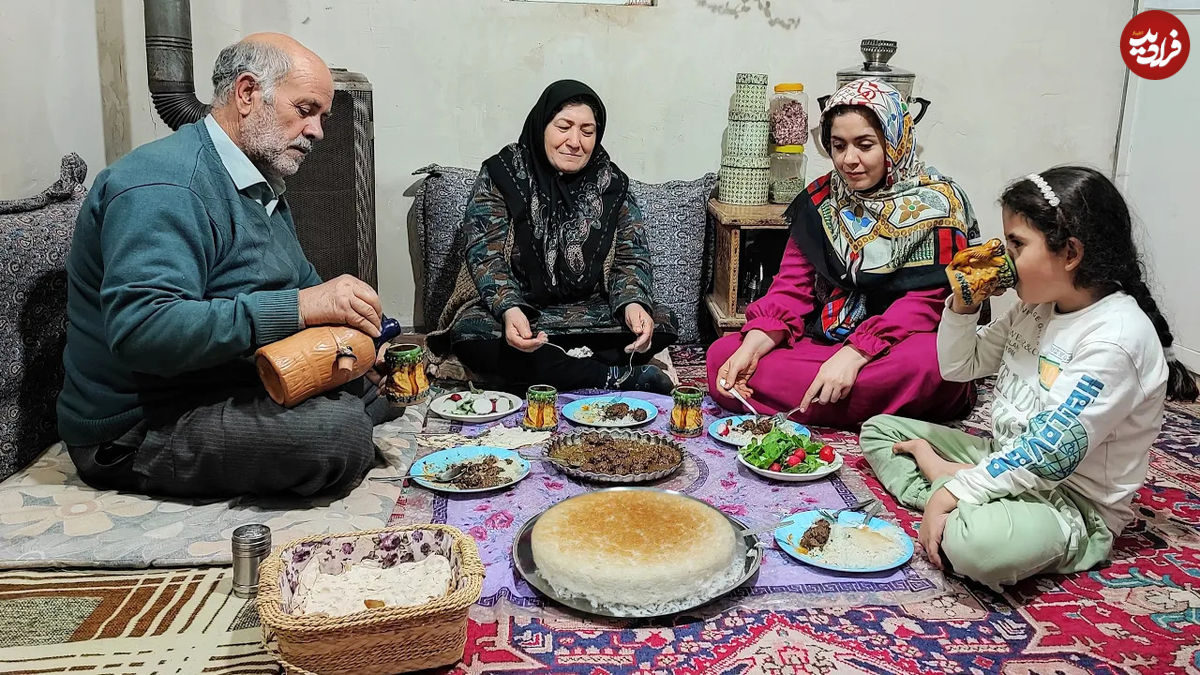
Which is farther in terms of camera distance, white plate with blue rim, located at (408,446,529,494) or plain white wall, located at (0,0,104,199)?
plain white wall, located at (0,0,104,199)

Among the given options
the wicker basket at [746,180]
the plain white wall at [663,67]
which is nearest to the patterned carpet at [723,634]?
the wicker basket at [746,180]

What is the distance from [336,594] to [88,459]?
106 cm

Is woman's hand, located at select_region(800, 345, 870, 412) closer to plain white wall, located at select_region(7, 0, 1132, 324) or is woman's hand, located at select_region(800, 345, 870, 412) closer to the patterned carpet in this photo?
the patterned carpet

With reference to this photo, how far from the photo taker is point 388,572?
1.86 metres

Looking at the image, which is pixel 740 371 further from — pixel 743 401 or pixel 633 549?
pixel 633 549

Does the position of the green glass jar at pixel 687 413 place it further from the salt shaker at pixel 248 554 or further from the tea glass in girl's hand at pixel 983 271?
the salt shaker at pixel 248 554

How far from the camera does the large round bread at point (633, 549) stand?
189cm

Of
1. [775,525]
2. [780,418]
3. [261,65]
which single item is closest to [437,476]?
[775,525]

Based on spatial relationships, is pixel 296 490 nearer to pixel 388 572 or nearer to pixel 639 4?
pixel 388 572

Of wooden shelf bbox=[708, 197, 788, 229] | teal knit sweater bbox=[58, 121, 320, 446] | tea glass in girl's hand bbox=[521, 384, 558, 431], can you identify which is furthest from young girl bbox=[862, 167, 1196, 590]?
teal knit sweater bbox=[58, 121, 320, 446]

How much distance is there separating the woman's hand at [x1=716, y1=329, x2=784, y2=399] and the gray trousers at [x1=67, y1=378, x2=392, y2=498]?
121 cm

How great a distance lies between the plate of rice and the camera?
212cm

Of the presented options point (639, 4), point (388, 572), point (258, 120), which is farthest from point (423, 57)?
point (388, 572)

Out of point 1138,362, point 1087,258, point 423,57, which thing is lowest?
point 1138,362
